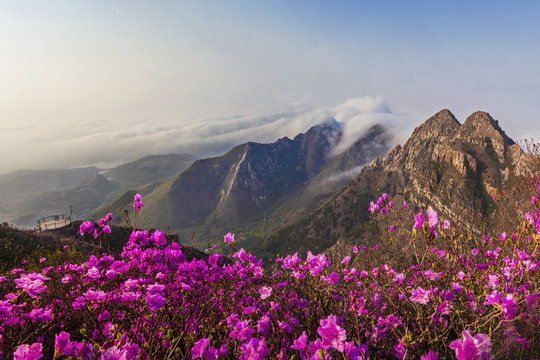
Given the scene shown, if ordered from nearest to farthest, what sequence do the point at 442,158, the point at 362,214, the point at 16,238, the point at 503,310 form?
the point at 503,310 → the point at 16,238 → the point at 442,158 → the point at 362,214

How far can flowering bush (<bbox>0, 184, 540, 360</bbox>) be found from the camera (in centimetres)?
261

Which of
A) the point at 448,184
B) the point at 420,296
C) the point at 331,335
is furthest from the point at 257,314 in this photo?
the point at 448,184

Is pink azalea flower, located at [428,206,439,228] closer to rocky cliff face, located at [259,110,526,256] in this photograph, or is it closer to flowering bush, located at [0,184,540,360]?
flowering bush, located at [0,184,540,360]

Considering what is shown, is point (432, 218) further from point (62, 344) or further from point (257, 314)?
point (62, 344)

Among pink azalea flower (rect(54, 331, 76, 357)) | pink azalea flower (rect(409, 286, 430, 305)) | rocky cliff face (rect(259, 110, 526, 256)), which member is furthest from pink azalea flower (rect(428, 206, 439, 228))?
rocky cliff face (rect(259, 110, 526, 256))

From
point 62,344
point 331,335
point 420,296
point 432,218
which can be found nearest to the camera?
point 62,344

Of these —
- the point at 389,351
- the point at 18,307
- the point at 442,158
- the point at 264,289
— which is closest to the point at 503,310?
the point at 389,351

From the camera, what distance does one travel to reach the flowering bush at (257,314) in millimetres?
2611

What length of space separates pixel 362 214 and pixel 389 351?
198 metres

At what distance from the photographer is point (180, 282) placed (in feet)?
13.3

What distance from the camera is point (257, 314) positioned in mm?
4562

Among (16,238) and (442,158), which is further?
(442,158)

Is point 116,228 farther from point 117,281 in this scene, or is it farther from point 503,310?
point 503,310

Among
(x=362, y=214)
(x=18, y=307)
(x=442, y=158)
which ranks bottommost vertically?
(x=362, y=214)
